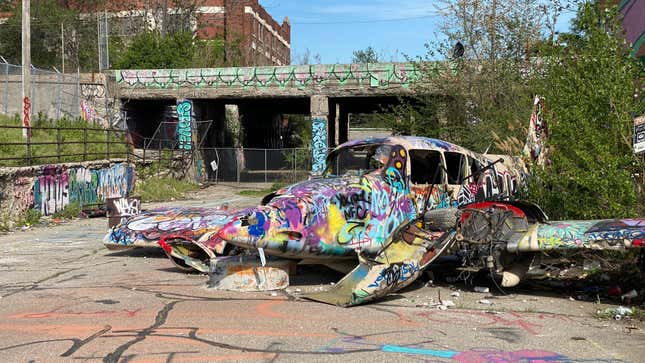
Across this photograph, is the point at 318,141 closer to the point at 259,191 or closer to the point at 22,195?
the point at 259,191

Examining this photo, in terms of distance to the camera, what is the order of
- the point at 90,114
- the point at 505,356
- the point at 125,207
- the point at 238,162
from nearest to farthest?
the point at 505,356
the point at 125,207
the point at 90,114
the point at 238,162

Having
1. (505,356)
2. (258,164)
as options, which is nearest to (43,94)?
(258,164)

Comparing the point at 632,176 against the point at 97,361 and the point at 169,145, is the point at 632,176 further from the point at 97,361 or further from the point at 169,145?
the point at 169,145

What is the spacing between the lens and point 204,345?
663 centimetres

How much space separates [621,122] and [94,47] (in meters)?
48.6

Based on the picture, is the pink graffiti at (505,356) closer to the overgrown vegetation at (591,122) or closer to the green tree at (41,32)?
the overgrown vegetation at (591,122)

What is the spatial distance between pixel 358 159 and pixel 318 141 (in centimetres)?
2047

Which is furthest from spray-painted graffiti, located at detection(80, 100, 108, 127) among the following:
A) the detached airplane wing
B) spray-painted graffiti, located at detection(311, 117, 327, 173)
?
the detached airplane wing

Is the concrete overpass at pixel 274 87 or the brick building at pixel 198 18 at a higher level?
the brick building at pixel 198 18

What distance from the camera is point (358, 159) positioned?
11281 mm

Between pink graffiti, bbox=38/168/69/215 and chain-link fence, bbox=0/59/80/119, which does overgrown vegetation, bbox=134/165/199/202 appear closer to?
pink graffiti, bbox=38/168/69/215

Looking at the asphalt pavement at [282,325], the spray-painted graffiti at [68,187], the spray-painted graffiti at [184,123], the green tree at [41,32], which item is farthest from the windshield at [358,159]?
the green tree at [41,32]

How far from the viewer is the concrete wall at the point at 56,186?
18.6 meters

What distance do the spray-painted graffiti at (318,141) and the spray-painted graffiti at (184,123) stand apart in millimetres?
6554
